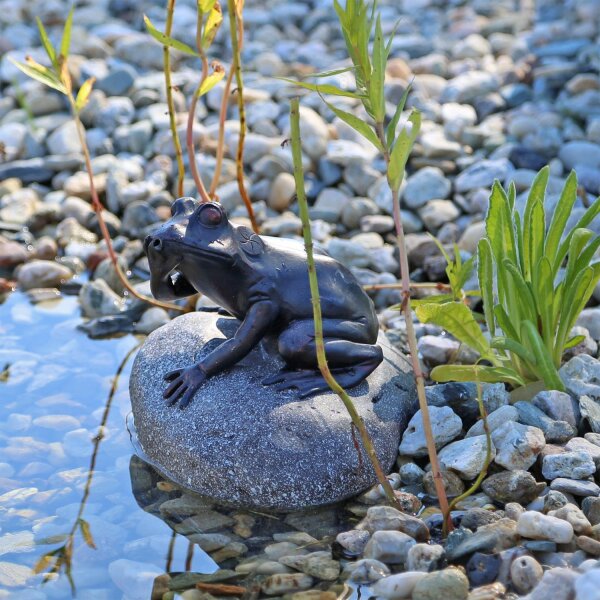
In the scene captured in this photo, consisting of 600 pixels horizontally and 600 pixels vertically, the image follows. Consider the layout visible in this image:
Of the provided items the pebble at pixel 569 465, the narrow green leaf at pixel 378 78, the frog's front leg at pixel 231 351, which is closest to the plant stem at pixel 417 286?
the frog's front leg at pixel 231 351

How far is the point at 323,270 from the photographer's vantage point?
11.7 feet

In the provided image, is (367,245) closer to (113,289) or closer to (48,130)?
(113,289)

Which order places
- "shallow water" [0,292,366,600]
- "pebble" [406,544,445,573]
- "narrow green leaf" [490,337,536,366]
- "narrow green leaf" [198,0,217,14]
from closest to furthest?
"pebble" [406,544,445,573] → "shallow water" [0,292,366,600] → "narrow green leaf" [490,337,536,366] → "narrow green leaf" [198,0,217,14]

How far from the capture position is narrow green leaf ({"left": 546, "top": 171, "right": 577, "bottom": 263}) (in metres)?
3.77

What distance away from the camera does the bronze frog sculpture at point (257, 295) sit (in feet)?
11.3

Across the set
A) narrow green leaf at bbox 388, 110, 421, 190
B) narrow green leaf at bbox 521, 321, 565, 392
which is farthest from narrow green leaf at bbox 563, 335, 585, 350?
narrow green leaf at bbox 388, 110, 421, 190

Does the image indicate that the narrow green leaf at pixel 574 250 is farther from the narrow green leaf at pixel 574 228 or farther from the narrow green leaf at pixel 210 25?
the narrow green leaf at pixel 210 25

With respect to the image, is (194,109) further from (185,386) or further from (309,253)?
(309,253)

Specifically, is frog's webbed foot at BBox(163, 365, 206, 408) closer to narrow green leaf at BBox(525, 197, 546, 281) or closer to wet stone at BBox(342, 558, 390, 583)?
wet stone at BBox(342, 558, 390, 583)

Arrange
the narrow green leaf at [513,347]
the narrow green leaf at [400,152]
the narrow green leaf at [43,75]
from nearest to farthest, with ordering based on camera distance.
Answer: the narrow green leaf at [400,152] → the narrow green leaf at [513,347] → the narrow green leaf at [43,75]

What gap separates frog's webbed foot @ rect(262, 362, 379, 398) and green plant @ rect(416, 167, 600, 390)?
0.37 m

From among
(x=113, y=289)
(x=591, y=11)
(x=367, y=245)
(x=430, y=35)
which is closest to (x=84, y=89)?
(x=113, y=289)

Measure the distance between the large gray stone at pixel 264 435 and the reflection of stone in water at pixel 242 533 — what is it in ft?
0.15

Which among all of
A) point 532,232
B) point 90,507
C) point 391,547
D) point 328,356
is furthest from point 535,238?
point 90,507
